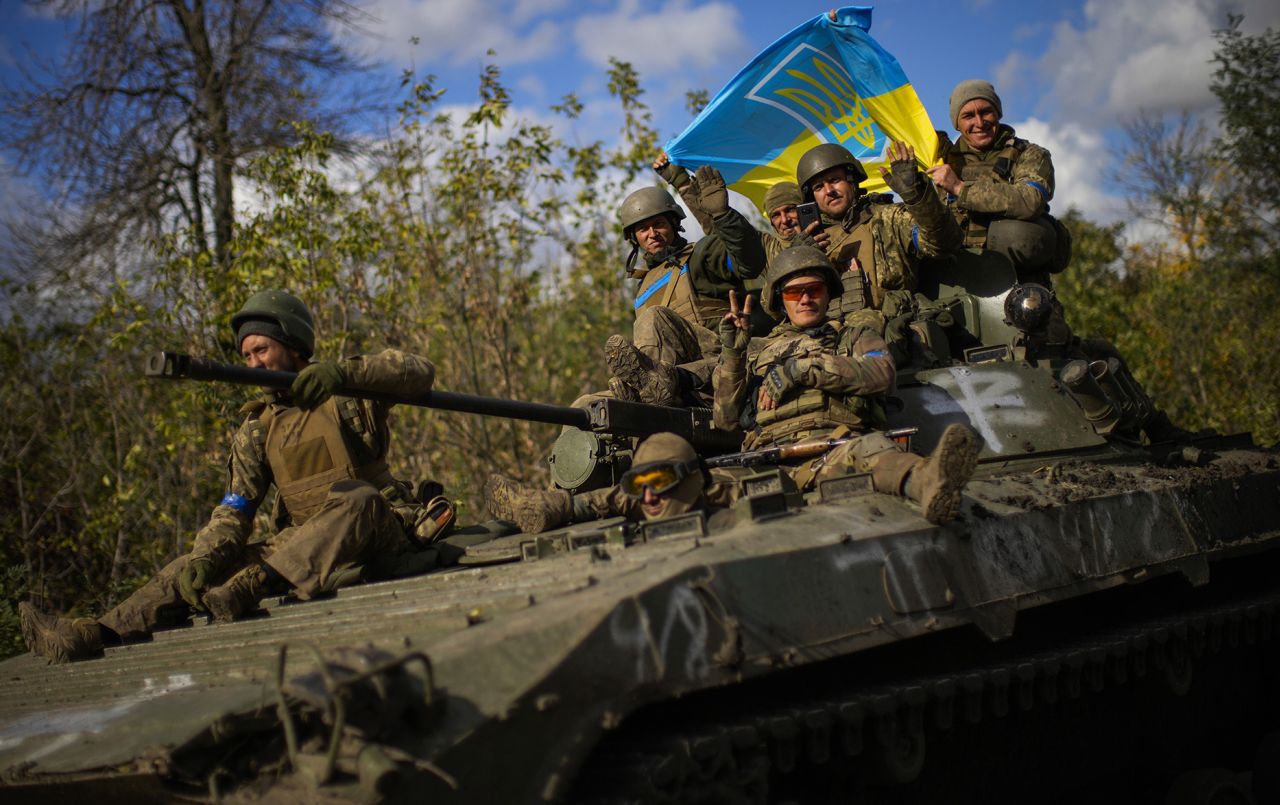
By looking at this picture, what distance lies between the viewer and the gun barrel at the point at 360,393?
18.2 ft

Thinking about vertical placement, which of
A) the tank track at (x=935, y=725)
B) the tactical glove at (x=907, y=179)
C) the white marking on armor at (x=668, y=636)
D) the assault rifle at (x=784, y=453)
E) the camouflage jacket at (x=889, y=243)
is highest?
the tactical glove at (x=907, y=179)

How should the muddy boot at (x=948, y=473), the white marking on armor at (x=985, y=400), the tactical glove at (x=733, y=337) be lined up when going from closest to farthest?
the muddy boot at (x=948, y=473) → the tactical glove at (x=733, y=337) → the white marking on armor at (x=985, y=400)

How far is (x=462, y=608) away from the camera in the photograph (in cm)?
475

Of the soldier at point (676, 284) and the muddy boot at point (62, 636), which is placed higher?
the soldier at point (676, 284)

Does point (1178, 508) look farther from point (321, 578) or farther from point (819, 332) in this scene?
point (321, 578)

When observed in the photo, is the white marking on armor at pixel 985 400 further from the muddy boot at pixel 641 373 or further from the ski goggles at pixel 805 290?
the muddy boot at pixel 641 373

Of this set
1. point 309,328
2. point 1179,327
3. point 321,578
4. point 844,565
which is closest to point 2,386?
point 309,328

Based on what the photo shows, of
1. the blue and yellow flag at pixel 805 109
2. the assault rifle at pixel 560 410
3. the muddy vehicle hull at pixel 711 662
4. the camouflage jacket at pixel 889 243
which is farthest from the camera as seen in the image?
the blue and yellow flag at pixel 805 109

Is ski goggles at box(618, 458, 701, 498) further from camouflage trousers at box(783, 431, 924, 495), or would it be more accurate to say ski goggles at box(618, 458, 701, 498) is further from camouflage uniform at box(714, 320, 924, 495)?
camouflage uniform at box(714, 320, 924, 495)

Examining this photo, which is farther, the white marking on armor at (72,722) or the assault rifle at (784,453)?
Result: the assault rifle at (784,453)

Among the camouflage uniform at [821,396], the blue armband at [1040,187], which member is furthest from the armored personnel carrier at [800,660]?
the blue armband at [1040,187]

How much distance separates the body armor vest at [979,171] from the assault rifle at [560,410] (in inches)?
90.3

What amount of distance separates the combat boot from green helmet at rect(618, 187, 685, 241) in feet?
12.5

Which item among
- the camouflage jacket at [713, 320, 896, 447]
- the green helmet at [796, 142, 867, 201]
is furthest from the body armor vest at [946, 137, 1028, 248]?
the camouflage jacket at [713, 320, 896, 447]
